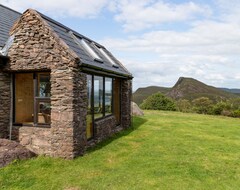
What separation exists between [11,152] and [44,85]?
2844 mm

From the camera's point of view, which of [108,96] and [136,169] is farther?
[108,96]

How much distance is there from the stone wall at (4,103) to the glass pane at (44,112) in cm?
127

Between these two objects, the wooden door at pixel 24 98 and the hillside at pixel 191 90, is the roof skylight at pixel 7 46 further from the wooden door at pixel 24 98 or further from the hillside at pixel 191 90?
the hillside at pixel 191 90

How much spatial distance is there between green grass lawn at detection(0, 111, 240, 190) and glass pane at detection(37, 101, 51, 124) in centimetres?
159

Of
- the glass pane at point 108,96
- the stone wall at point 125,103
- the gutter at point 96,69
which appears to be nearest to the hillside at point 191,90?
the stone wall at point 125,103

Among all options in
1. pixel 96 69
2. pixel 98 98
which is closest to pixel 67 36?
pixel 96 69

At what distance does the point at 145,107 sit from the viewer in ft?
115

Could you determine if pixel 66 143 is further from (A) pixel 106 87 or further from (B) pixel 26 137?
(A) pixel 106 87

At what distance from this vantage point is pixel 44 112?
10.2 meters

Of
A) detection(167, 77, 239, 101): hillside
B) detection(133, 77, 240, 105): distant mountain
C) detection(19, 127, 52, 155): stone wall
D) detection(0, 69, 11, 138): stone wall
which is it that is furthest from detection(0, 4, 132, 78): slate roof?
detection(167, 77, 239, 101): hillside

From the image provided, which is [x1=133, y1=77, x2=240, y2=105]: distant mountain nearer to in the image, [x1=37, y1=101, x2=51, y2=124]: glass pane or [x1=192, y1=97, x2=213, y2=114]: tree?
[x1=192, y1=97, x2=213, y2=114]: tree

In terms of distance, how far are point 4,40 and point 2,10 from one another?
14.9ft

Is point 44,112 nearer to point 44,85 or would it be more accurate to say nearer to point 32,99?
point 44,85

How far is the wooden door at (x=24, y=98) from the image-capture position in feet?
34.4
